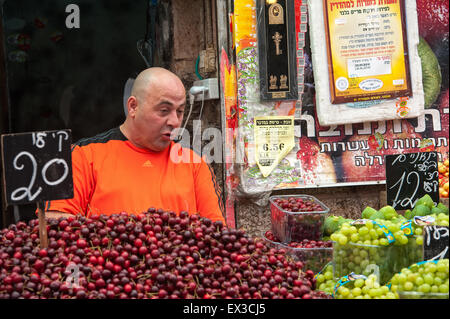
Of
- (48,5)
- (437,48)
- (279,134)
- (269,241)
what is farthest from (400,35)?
(48,5)

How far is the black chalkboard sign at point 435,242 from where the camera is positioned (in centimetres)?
165

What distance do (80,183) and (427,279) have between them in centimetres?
175

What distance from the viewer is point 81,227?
183 cm

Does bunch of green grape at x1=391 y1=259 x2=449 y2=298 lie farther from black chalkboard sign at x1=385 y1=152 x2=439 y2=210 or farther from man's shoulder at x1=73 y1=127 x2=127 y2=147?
man's shoulder at x1=73 y1=127 x2=127 y2=147

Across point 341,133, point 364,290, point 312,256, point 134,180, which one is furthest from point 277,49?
point 364,290

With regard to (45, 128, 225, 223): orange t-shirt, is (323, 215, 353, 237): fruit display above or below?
below

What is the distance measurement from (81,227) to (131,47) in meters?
2.70

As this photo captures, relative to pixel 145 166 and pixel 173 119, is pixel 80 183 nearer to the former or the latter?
pixel 145 166

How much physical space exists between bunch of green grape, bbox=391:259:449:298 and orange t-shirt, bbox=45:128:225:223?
51.0 inches

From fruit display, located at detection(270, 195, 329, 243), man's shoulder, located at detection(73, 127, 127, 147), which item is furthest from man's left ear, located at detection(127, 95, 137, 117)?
fruit display, located at detection(270, 195, 329, 243)

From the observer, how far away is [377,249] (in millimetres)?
1971

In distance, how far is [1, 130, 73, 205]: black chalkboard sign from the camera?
5.85 ft
